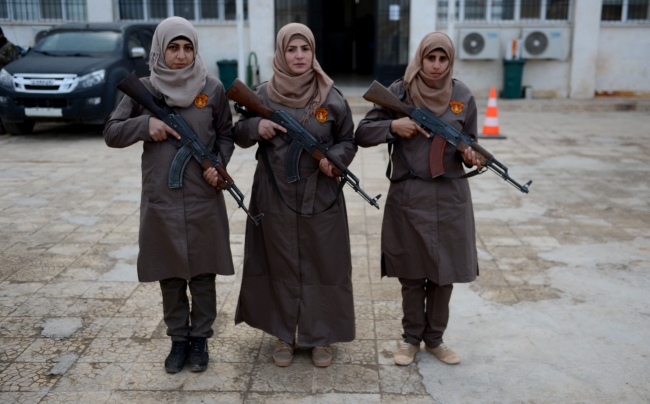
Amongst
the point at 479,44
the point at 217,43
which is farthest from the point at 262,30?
the point at 479,44

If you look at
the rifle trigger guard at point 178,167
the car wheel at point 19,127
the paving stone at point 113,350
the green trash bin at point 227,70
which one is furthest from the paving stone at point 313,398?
the green trash bin at point 227,70

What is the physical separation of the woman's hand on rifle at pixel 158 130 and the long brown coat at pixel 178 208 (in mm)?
68

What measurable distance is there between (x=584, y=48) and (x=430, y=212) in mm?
13179

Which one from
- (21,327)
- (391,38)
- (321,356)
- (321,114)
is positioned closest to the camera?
(321,114)

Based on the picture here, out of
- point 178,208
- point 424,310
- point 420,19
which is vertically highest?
point 420,19

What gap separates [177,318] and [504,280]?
8.01ft

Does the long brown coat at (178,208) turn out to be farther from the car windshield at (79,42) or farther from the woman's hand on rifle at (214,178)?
the car windshield at (79,42)

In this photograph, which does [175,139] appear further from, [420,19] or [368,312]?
[420,19]

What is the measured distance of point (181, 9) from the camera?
1587 cm

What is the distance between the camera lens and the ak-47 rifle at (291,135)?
3.42 meters

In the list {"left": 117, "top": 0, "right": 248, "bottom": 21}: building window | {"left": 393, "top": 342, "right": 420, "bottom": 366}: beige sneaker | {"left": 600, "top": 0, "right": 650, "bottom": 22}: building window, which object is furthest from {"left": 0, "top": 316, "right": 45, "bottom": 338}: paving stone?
{"left": 600, "top": 0, "right": 650, "bottom": 22}: building window

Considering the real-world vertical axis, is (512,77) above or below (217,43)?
below

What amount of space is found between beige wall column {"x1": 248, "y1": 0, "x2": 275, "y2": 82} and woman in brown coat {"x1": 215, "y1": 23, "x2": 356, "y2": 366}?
39.0 ft

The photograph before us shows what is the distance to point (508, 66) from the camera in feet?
49.6
